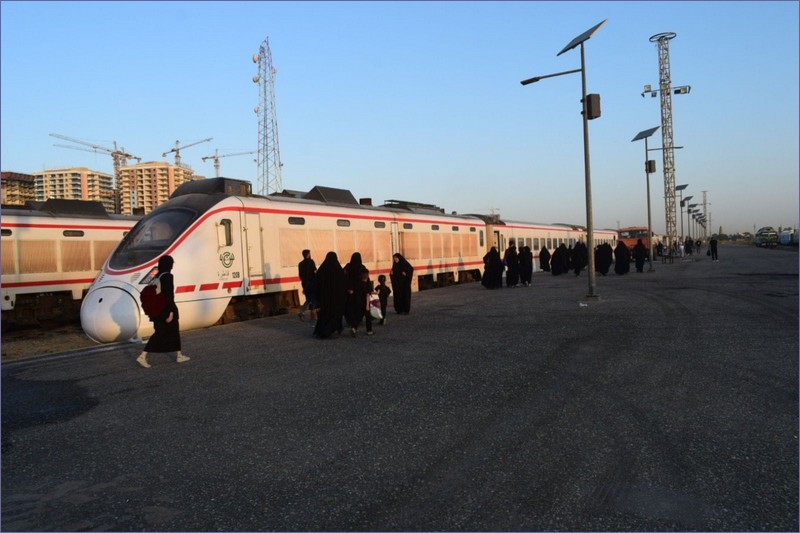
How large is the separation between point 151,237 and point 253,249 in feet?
8.20

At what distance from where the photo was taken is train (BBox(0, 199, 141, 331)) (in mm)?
14531

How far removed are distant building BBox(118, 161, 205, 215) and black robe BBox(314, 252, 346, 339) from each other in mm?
112904

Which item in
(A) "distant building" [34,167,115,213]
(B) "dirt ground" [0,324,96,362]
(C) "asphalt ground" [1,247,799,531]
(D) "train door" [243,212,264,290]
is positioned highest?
(A) "distant building" [34,167,115,213]

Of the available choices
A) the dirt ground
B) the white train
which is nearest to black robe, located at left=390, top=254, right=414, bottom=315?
the white train

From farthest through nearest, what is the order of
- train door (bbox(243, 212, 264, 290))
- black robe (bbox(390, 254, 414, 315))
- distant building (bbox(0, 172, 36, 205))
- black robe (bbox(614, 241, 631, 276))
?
1. distant building (bbox(0, 172, 36, 205))
2. black robe (bbox(614, 241, 631, 276))
3. black robe (bbox(390, 254, 414, 315))
4. train door (bbox(243, 212, 264, 290))

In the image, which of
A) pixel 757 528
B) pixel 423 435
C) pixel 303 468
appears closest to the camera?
pixel 757 528

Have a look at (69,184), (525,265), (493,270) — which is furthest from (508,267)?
(69,184)

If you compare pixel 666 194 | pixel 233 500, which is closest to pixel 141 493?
pixel 233 500

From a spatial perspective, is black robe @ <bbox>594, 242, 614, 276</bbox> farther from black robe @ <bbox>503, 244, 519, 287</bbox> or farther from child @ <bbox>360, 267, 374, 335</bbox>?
child @ <bbox>360, 267, 374, 335</bbox>

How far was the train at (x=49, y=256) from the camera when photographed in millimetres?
14531

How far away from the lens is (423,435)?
5109 millimetres

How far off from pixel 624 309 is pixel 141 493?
1205 cm

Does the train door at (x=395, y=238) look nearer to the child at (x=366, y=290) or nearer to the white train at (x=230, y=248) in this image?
the white train at (x=230, y=248)

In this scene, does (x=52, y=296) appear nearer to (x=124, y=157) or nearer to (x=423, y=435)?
(x=423, y=435)
